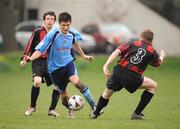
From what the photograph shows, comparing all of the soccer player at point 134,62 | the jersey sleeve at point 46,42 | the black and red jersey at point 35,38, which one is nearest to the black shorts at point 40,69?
the black and red jersey at point 35,38

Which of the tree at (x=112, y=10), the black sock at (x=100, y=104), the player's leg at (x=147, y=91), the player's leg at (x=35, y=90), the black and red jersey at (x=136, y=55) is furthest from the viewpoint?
the tree at (x=112, y=10)

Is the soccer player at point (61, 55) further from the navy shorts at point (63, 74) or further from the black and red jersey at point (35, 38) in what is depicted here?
the black and red jersey at point (35, 38)

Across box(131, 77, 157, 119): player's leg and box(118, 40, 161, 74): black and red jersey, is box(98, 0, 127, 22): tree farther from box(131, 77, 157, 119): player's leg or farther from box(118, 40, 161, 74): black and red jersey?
box(118, 40, 161, 74): black and red jersey

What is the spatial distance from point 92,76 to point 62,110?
1331 centimetres

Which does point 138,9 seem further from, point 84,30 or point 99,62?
point 99,62

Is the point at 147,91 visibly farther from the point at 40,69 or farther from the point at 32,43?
the point at 32,43

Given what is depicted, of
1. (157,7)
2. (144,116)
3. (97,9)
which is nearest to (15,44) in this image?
(97,9)

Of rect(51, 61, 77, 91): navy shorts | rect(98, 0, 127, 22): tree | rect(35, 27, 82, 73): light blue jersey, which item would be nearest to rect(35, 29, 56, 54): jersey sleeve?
rect(35, 27, 82, 73): light blue jersey

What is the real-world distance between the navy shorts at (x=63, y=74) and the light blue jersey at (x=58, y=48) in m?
0.07

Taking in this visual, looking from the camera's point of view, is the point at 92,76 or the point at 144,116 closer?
the point at 144,116

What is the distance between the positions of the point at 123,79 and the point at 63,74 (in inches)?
52.8

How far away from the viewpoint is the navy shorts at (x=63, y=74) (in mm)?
14086

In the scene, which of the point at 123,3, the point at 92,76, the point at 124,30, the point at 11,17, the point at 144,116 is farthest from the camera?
the point at 123,3

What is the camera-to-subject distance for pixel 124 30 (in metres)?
44.6
